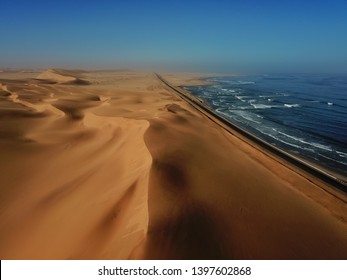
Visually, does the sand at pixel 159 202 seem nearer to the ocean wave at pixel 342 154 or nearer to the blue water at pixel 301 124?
the blue water at pixel 301 124

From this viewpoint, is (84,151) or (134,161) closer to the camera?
(134,161)

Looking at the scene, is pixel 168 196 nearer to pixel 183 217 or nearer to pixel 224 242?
pixel 183 217

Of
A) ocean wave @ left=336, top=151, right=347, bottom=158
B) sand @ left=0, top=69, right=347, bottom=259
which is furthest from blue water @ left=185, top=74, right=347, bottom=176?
sand @ left=0, top=69, right=347, bottom=259

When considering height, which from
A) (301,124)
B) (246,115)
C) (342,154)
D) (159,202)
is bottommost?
(246,115)

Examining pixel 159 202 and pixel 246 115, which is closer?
pixel 159 202

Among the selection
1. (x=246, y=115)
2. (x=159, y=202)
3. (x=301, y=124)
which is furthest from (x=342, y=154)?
(x=159, y=202)

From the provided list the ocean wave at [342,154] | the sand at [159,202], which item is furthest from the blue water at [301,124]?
the sand at [159,202]

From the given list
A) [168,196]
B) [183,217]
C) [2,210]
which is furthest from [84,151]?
[183,217]

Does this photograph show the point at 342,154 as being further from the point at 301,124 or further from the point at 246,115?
the point at 246,115
